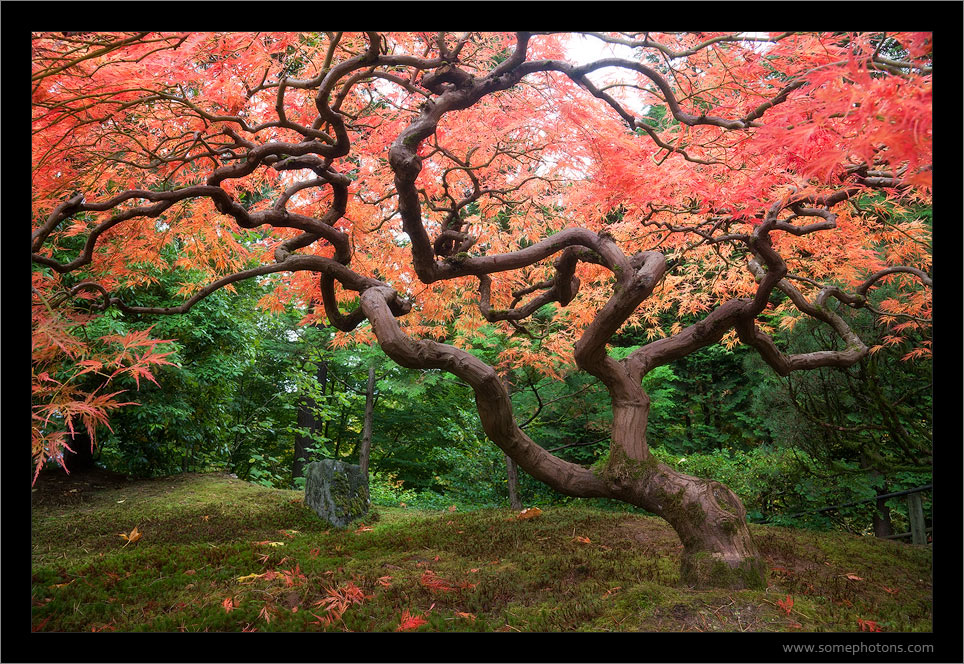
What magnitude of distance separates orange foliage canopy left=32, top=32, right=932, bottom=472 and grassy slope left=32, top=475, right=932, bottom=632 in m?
0.89

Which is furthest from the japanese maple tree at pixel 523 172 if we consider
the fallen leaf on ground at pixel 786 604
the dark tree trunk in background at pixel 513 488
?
the dark tree trunk in background at pixel 513 488

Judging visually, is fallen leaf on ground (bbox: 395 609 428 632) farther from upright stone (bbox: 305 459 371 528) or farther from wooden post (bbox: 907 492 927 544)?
wooden post (bbox: 907 492 927 544)

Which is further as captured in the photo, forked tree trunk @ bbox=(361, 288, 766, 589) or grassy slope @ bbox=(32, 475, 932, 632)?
forked tree trunk @ bbox=(361, 288, 766, 589)

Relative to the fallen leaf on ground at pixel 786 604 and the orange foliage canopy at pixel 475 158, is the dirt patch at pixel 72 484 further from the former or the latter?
the fallen leaf on ground at pixel 786 604

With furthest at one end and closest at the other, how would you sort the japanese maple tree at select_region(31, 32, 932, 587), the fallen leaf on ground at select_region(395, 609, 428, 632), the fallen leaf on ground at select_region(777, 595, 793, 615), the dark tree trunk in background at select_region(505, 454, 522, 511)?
1. the dark tree trunk in background at select_region(505, 454, 522, 511)
2. the japanese maple tree at select_region(31, 32, 932, 587)
3. the fallen leaf on ground at select_region(777, 595, 793, 615)
4. the fallen leaf on ground at select_region(395, 609, 428, 632)

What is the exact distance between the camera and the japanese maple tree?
248 cm

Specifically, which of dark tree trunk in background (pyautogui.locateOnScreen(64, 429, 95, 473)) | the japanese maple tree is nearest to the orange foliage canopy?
the japanese maple tree

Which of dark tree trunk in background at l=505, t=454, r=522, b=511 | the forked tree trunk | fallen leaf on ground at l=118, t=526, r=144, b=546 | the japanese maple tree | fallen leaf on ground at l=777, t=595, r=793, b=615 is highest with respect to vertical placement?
the japanese maple tree

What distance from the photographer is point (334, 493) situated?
16.5 feet

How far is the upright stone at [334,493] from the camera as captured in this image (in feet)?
16.3

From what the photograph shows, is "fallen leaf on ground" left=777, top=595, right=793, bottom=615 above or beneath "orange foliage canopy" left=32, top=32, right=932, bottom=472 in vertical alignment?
beneath

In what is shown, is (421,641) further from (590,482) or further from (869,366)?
(869,366)

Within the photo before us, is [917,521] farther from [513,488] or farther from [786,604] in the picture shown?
[513,488]

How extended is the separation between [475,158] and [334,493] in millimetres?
3134
